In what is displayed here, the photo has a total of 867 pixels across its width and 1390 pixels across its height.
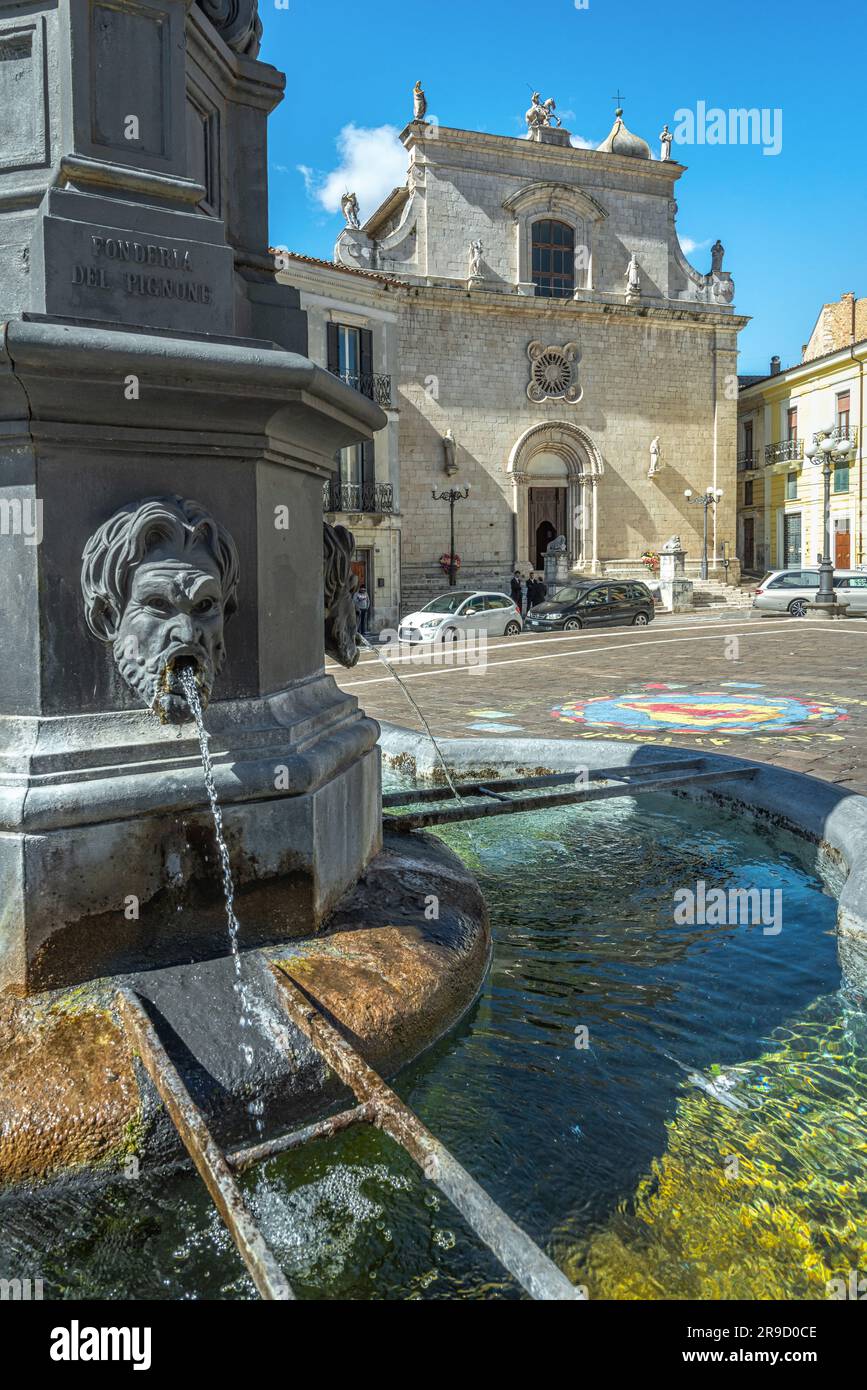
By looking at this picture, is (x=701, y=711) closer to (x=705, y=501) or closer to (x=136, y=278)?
(x=136, y=278)

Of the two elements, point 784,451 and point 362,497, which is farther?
point 784,451

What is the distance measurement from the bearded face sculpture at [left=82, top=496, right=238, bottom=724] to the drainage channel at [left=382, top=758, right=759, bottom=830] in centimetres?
159

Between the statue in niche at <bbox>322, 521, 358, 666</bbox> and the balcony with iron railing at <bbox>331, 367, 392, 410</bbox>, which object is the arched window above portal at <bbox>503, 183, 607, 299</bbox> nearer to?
the balcony with iron railing at <bbox>331, 367, 392, 410</bbox>

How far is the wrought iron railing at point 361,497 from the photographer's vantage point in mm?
28188

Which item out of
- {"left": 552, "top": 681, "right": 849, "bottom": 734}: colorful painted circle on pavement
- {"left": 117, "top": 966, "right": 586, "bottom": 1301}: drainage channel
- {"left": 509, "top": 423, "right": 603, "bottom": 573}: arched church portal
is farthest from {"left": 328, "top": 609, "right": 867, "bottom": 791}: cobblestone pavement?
{"left": 509, "top": 423, "right": 603, "bottom": 573}: arched church portal

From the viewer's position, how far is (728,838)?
14.8 ft

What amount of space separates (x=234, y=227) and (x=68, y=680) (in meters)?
1.76

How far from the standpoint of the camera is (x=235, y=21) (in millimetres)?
3246

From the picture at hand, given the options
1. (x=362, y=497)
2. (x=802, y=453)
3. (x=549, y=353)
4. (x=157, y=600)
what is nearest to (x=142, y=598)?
(x=157, y=600)

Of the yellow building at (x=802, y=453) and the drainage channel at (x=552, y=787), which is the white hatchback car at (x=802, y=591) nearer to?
the yellow building at (x=802, y=453)

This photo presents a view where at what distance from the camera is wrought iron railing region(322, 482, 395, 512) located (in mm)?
28188

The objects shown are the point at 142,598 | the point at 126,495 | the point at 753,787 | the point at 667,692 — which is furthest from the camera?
the point at 667,692

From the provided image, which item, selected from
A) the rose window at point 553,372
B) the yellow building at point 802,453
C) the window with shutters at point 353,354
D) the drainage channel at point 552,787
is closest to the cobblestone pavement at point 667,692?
the drainage channel at point 552,787

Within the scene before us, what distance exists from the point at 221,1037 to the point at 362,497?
2739 centimetres
